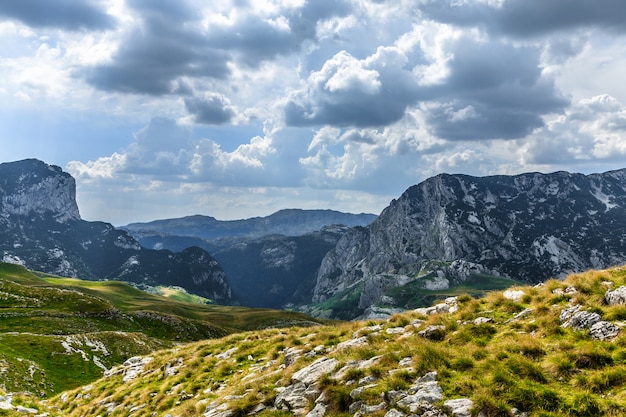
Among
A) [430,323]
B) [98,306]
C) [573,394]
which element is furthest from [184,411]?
[98,306]

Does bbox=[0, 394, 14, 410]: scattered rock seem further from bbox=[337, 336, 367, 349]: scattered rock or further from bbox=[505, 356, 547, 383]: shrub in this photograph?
bbox=[505, 356, 547, 383]: shrub

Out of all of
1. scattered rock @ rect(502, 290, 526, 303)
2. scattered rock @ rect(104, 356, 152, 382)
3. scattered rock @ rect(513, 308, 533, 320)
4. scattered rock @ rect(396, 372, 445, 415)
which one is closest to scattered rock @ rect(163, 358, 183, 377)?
scattered rock @ rect(104, 356, 152, 382)

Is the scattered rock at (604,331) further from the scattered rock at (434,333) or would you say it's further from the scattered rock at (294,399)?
the scattered rock at (294,399)

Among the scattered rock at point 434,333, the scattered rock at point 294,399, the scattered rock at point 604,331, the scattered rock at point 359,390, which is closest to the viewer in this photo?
the scattered rock at point 359,390

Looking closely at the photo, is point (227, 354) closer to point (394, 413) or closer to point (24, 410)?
point (24, 410)

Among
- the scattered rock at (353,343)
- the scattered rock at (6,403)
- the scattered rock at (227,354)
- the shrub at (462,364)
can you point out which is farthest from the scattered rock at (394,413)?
the scattered rock at (6,403)

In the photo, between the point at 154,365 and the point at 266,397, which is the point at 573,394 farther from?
the point at 154,365

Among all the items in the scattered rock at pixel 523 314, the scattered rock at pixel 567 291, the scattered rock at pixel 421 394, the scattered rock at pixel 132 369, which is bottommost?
the scattered rock at pixel 132 369

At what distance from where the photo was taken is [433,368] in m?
16.0

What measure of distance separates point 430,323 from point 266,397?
994cm

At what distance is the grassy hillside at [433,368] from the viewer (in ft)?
45.0

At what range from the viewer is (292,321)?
188 metres

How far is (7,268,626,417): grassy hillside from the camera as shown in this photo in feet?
45.0

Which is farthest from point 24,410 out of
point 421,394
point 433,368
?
point 433,368
